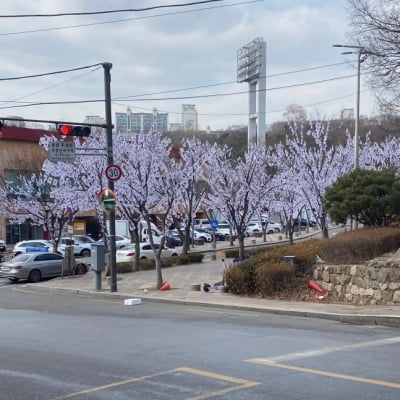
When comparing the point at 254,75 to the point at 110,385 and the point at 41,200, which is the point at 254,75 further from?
the point at 110,385

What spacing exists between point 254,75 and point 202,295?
63.5 metres

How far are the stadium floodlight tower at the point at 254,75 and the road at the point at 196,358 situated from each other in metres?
59.7

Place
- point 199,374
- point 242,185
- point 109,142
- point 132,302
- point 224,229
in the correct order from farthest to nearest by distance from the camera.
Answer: point 224,229, point 242,185, point 109,142, point 132,302, point 199,374

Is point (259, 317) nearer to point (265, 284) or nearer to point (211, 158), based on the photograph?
point (265, 284)

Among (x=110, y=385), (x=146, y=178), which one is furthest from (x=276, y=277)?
(x=146, y=178)

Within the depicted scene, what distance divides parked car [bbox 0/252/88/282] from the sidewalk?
1.28 meters

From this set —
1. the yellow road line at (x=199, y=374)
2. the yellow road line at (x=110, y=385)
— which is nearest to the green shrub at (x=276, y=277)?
the yellow road line at (x=199, y=374)

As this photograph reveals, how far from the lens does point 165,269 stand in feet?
104

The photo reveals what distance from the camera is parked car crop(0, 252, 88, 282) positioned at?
29.4 meters

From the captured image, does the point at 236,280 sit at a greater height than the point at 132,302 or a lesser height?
greater

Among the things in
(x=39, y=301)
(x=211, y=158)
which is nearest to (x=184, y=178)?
(x=211, y=158)

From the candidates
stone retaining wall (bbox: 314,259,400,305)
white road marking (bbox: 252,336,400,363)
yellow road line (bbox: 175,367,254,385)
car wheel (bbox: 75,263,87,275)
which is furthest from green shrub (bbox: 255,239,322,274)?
car wheel (bbox: 75,263,87,275)

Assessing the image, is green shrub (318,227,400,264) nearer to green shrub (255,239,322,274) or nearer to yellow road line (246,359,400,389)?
green shrub (255,239,322,274)

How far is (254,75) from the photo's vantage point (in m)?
79.4
